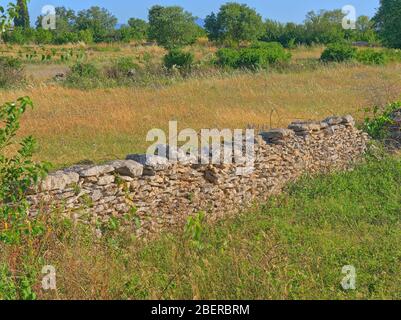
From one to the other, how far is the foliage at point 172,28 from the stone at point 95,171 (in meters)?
35.4

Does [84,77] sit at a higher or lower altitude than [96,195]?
higher

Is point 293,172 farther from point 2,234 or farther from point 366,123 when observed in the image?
point 2,234

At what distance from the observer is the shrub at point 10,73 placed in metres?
19.3

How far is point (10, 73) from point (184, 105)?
8690 millimetres

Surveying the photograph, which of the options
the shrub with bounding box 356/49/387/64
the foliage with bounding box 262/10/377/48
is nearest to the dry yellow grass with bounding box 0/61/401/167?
the shrub with bounding box 356/49/387/64

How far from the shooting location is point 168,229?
20.3 feet

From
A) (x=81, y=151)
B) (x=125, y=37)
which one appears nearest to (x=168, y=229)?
(x=81, y=151)

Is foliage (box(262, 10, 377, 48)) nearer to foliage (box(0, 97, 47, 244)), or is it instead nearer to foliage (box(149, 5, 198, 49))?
foliage (box(149, 5, 198, 49))

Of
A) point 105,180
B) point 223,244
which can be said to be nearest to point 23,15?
point 105,180

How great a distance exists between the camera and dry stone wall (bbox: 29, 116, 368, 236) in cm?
546

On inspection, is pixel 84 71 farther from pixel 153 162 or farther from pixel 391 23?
pixel 391 23

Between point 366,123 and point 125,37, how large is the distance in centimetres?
4619

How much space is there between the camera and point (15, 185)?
4570 mm

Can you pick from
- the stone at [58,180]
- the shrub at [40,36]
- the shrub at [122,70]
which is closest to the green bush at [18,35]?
the shrub at [40,36]
